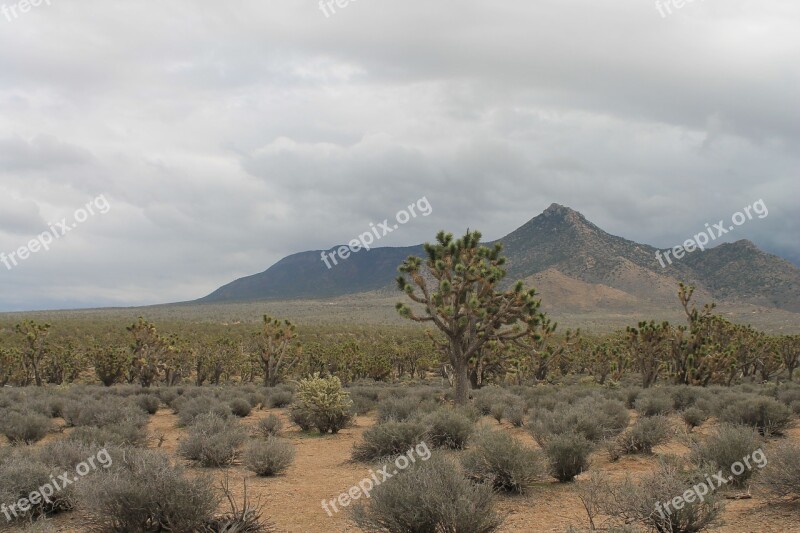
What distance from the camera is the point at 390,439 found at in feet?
41.3

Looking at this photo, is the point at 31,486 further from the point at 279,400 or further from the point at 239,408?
the point at 279,400

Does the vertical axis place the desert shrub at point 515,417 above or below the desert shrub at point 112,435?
below

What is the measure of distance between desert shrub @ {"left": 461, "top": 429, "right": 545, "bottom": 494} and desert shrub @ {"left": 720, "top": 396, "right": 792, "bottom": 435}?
7.77m

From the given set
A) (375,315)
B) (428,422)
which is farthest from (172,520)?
(375,315)

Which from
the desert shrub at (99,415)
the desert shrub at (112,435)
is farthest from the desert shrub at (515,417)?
the desert shrub at (99,415)

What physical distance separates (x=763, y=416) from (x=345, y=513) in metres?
11.6

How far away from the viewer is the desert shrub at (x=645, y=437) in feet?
41.6

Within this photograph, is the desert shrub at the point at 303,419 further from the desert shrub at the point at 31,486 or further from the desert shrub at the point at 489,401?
the desert shrub at the point at 31,486

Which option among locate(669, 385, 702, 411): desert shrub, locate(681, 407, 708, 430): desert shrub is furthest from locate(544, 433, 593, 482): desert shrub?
locate(669, 385, 702, 411): desert shrub

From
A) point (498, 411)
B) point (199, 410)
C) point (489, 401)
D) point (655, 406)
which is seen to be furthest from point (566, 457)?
point (199, 410)

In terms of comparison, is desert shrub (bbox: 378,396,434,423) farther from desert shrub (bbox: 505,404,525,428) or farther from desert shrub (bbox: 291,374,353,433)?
desert shrub (bbox: 505,404,525,428)

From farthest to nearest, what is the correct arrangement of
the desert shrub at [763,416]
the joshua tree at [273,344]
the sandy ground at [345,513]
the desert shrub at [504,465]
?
the joshua tree at [273,344] → the desert shrub at [763,416] → the desert shrub at [504,465] → the sandy ground at [345,513]

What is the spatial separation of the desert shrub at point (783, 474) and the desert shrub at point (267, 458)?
8204mm

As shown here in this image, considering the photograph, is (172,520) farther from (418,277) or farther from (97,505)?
(418,277)
